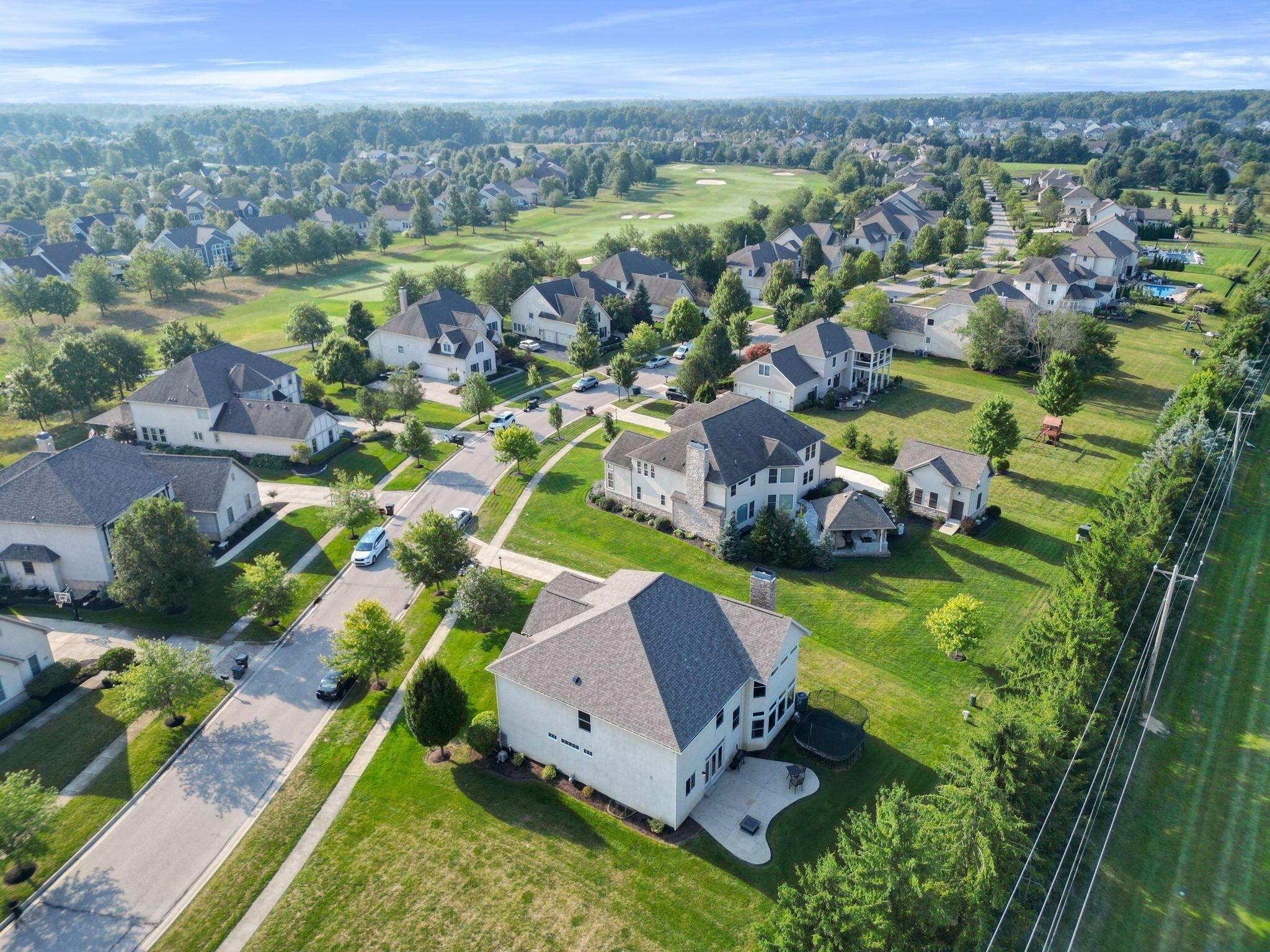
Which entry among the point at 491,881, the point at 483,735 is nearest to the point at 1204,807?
the point at 491,881

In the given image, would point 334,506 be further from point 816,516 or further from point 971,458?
point 971,458

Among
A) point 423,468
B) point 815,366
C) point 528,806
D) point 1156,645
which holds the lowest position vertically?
point 528,806

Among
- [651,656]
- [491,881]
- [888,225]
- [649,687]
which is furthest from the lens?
[888,225]

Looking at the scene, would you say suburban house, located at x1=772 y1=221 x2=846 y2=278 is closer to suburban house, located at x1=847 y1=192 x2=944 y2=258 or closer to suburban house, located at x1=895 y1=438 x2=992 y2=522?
suburban house, located at x1=847 y1=192 x2=944 y2=258

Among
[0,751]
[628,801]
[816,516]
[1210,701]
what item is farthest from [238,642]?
[1210,701]

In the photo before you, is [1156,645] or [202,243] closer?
[1156,645]

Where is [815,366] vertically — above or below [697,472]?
below

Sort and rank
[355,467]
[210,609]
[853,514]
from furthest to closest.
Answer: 1. [355,467]
2. [853,514]
3. [210,609]

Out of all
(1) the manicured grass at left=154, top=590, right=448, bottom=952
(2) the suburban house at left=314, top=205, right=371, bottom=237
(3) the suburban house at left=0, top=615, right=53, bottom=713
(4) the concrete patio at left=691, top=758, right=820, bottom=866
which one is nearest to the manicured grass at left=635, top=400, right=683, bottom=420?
(1) the manicured grass at left=154, top=590, right=448, bottom=952

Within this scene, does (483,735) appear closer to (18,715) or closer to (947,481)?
(18,715)
